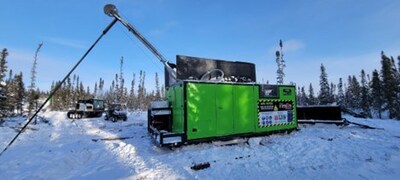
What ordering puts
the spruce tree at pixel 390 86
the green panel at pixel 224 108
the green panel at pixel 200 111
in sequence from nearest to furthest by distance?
the green panel at pixel 200 111
the green panel at pixel 224 108
the spruce tree at pixel 390 86

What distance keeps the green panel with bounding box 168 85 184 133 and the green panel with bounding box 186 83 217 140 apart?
38 cm

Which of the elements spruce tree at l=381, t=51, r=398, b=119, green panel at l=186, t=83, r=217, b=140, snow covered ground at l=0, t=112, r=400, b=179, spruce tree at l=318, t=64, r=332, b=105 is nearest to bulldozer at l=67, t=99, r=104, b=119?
snow covered ground at l=0, t=112, r=400, b=179

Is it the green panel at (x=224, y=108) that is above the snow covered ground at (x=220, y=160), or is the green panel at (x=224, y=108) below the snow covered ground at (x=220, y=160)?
above

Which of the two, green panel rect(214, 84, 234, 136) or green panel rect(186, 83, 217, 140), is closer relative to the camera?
green panel rect(186, 83, 217, 140)

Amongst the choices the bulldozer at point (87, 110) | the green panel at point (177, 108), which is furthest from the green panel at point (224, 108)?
the bulldozer at point (87, 110)

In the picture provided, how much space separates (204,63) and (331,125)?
921 cm

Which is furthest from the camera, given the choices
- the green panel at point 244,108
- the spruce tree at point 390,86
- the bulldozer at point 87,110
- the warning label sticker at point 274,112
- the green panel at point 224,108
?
the spruce tree at point 390,86

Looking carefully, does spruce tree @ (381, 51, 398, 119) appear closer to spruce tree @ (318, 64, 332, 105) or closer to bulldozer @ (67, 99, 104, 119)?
spruce tree @ (318, 64, 332, 105)

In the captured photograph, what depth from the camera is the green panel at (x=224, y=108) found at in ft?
33.2

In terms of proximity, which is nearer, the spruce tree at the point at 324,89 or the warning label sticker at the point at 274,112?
the warning label sticker at the point at 274,112

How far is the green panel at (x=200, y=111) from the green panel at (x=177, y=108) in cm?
38

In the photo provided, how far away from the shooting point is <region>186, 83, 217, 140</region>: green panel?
9.48m

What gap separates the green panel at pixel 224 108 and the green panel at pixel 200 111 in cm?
19

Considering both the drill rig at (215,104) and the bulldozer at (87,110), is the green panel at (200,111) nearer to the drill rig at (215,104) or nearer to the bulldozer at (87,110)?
the drill rig at (215,104)
